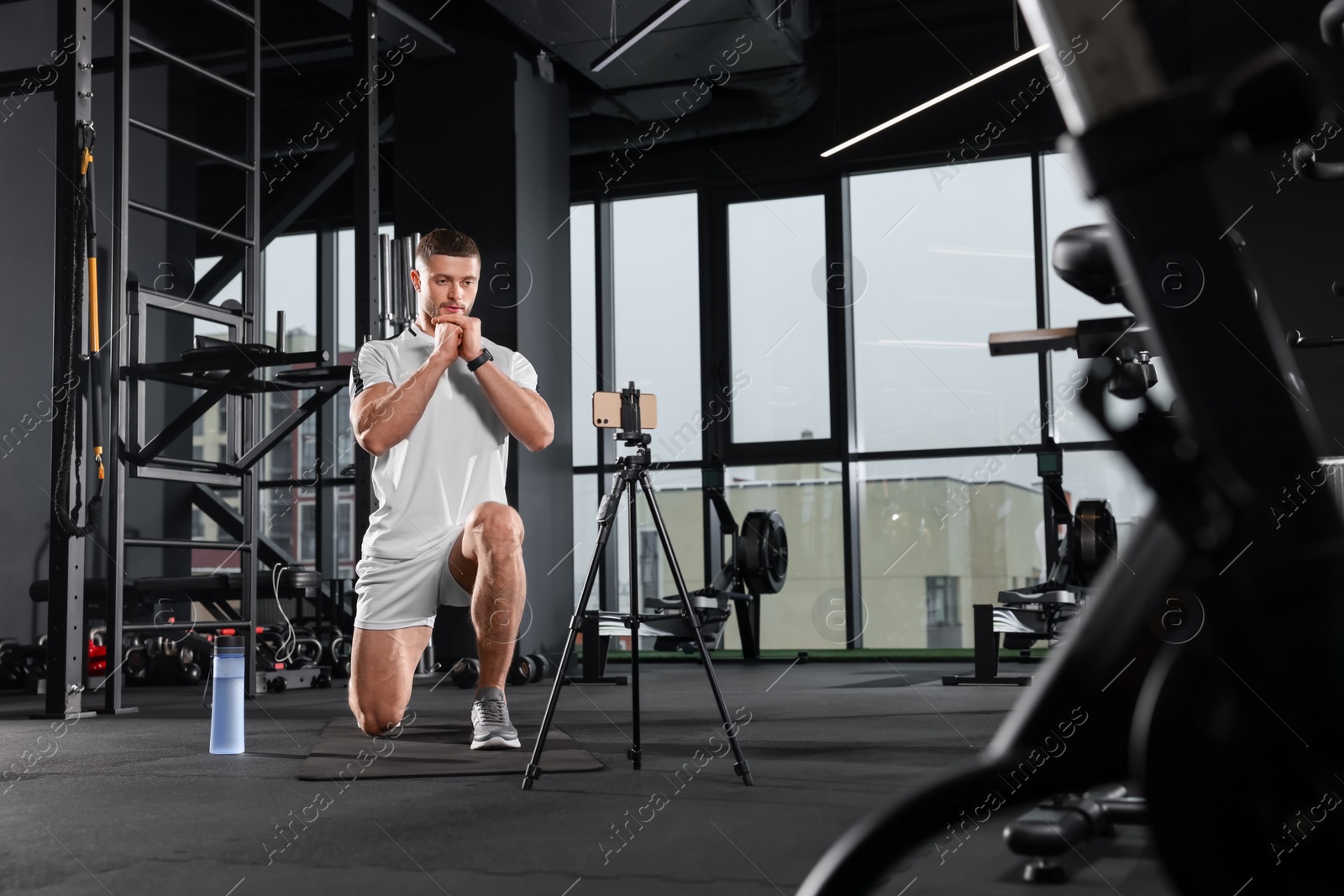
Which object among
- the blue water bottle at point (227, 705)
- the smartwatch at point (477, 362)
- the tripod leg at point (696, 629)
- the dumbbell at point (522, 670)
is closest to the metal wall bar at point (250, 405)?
the dumbbell at point (522, 670)

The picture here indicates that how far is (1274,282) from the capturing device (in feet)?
22.5

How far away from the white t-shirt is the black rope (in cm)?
175

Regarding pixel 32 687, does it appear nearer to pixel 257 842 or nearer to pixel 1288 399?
pixel 257 842

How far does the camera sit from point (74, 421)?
423cm

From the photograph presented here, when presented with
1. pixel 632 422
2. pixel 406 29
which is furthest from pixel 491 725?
pixel 406 29

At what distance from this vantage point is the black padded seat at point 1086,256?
0.61m

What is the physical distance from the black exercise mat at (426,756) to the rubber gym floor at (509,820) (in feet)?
0.21

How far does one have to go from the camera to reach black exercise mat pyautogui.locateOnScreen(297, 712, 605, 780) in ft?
8.69

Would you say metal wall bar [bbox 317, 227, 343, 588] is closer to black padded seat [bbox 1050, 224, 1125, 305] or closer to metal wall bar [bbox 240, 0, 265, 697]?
metal wall bar [bbox 240, 0, 265, 697]

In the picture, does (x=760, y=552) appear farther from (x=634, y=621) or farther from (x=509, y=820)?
(x=509, y=820)

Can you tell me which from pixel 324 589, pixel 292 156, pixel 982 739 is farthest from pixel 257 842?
pixel 292 156

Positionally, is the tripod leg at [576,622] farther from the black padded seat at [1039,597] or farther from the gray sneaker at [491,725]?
the black padded seat at [1039,597]

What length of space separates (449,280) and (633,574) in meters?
0.92

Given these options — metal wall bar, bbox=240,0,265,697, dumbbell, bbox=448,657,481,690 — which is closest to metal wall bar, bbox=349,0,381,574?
metal wall bar, bbox=240,0,265,697
